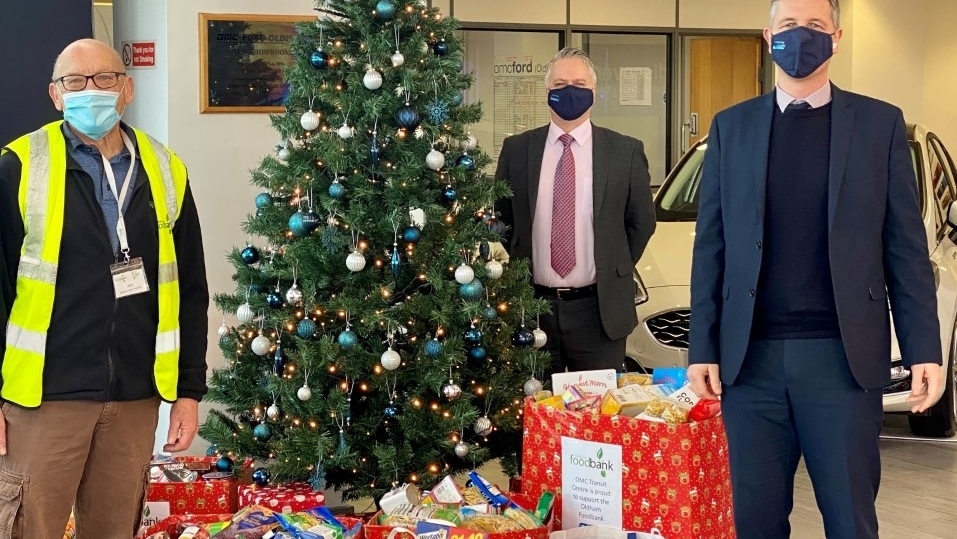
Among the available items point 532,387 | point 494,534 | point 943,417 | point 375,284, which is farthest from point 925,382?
point 943,417

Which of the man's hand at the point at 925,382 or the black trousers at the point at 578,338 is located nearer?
the man's hand at the point at 925,382

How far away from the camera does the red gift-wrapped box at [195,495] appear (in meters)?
4.03

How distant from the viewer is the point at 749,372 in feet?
9.55

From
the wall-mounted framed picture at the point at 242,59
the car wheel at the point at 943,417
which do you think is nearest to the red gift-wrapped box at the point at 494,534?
the wall-mounted framed picture at the point at 242,59

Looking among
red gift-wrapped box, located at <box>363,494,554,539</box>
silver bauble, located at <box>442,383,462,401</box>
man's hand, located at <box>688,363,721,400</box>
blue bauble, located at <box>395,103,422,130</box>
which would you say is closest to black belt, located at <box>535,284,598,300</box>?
silver bauble, located at <box>442,383,462,401</box>

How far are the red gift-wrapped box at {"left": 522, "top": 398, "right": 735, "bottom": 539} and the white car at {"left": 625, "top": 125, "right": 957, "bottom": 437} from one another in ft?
6.48

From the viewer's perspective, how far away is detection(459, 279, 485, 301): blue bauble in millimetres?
3943

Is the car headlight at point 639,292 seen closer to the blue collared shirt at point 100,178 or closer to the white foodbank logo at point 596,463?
the white foodbank logo at point 596,463

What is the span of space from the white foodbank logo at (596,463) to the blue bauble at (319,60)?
1.59m

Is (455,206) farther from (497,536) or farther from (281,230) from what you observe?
(497,536)

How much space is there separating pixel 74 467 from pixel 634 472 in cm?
161

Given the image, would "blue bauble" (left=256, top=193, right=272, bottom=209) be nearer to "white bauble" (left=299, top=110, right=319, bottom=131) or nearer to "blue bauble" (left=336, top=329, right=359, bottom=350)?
"white bauble" (left=299, top=110, right=319, bottom=131)

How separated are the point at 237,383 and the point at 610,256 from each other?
1420 mm

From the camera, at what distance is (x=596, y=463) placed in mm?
3594
